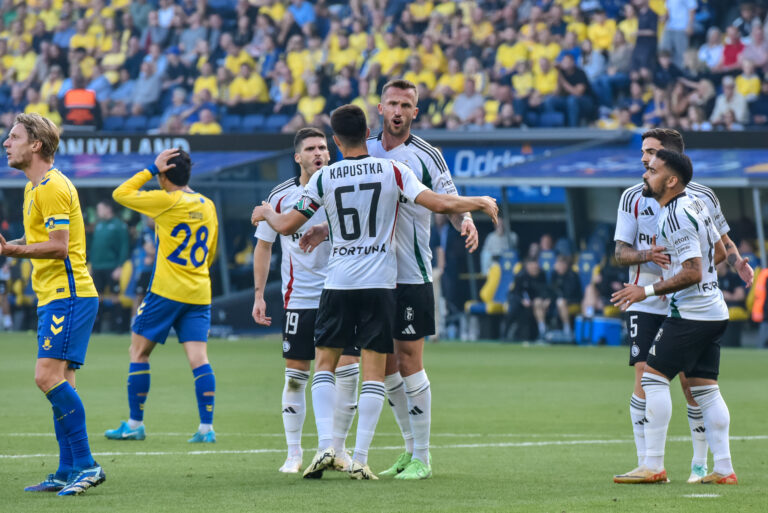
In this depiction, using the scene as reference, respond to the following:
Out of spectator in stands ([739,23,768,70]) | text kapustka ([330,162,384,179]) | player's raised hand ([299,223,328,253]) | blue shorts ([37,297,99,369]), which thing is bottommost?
blue shorts ([37,297,99,369])

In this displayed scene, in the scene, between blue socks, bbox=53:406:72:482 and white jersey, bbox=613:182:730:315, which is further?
white jersey, bbox=613:182:730:315

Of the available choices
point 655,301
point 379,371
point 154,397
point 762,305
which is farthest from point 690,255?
point 762,305

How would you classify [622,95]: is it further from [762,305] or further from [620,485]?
[620,485]

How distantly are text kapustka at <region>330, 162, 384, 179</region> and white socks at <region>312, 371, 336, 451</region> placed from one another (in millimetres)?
1199

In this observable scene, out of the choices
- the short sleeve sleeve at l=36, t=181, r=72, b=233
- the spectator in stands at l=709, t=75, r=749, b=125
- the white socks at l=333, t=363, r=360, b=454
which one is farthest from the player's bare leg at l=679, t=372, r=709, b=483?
the spectator in stands at l=709, t=75, r=749, b=125

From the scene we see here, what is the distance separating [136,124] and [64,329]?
2220 centimetres

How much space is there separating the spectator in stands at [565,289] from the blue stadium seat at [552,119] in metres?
2.57

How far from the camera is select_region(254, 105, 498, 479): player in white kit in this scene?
25.3 feet

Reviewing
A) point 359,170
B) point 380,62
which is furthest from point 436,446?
point 380,62

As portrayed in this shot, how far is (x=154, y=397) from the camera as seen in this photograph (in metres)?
14.0

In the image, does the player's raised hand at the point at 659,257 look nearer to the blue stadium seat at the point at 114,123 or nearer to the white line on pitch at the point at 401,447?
the white line on pitch at the point at 401,447

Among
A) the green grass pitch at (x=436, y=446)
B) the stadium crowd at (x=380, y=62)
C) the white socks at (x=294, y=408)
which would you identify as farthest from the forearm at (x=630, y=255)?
the stadium crowd at (x=380, y=62)

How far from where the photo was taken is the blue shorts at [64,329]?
7.21m

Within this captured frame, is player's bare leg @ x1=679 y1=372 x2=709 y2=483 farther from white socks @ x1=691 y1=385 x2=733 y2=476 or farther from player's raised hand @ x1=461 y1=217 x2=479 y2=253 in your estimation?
player's raised hand @ x1=461 y1=217 x2=479 y2=253
